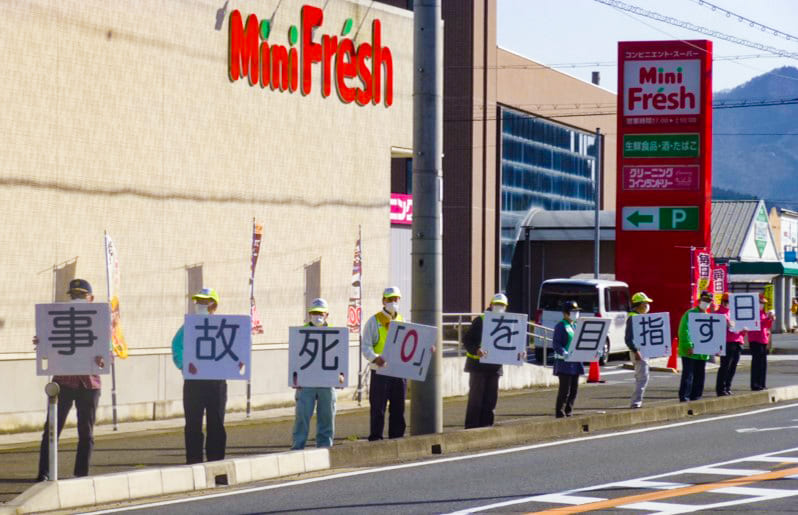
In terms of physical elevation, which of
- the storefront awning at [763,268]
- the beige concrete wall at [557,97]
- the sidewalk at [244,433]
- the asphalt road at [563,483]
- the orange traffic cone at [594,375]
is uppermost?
the beige concrete wall at [557,97]

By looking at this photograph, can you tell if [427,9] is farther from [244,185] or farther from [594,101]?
[594,101]

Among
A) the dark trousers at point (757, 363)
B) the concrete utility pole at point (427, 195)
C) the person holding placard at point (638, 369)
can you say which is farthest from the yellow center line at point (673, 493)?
the dark trousers at point (757, 363)

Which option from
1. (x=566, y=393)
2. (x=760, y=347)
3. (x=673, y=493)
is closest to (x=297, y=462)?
(x=673, y=493)

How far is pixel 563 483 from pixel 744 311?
45.1 feet

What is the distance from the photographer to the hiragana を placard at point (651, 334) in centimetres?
2361

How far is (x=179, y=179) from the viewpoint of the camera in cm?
2255

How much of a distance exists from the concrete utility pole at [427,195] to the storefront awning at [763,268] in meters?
51.5

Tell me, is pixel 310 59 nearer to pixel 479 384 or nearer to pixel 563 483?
pixel 479 384

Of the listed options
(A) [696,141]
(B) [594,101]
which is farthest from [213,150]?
(B) [594,101]

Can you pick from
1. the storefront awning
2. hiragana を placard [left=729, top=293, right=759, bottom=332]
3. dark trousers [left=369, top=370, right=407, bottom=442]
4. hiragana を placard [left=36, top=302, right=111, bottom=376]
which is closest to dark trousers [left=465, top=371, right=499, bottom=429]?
dark trousers [left=369, top=370, right=407, bottom=442]

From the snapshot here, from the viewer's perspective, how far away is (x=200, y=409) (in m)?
14.9

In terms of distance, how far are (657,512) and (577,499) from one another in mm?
970

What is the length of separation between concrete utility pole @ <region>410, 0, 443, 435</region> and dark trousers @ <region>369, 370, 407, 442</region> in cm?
27

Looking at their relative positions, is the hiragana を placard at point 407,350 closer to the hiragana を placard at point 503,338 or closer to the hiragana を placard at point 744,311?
the hiragana を placard at point 503,338
